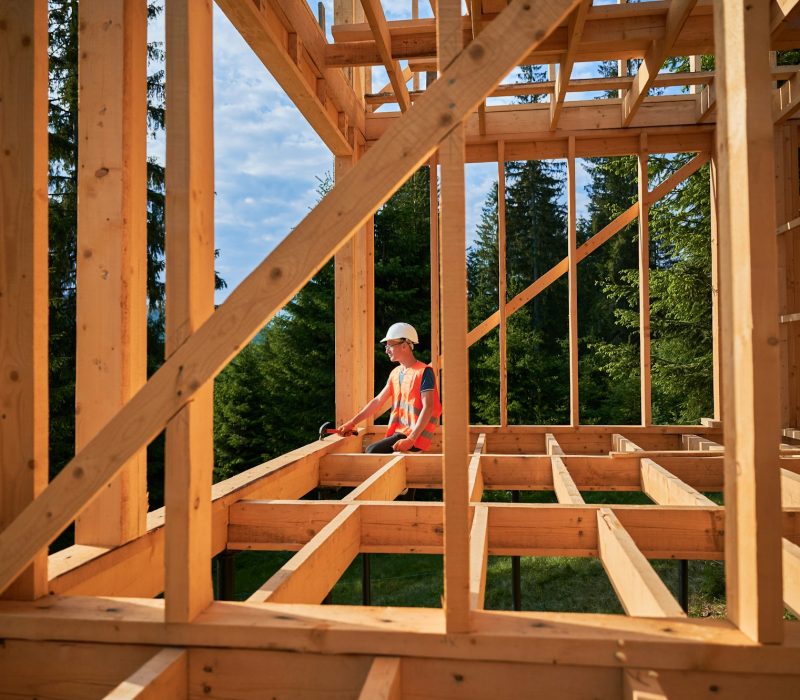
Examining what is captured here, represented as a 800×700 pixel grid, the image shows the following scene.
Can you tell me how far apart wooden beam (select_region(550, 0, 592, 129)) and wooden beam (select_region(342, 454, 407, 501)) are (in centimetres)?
290

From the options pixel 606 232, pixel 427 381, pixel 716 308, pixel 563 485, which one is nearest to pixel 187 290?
pixel 563 485

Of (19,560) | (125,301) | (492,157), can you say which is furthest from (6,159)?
(492,157)

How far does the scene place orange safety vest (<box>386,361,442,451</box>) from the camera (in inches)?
200

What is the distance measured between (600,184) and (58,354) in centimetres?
1985

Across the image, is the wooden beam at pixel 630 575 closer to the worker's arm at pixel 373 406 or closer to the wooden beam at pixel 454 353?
the wooden beam at pixel 454 353

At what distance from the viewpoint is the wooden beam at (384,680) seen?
144 cm

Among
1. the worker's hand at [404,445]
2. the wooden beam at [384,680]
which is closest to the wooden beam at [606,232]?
the worker's hand at [404,445]

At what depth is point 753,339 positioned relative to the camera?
1491 millimetres

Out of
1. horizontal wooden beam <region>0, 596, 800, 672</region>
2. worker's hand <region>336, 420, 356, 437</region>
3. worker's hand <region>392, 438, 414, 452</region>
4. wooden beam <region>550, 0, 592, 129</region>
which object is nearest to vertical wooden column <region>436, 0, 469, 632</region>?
horizontal wooden beam <region>0, 596, 800, 672</region>

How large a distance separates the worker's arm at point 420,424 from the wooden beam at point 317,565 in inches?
73.9

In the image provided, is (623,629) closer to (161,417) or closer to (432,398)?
(161,417)

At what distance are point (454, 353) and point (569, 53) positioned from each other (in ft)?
13.0

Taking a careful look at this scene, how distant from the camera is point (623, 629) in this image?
63.4 inches

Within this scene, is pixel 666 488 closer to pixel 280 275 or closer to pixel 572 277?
pixel 280 275
